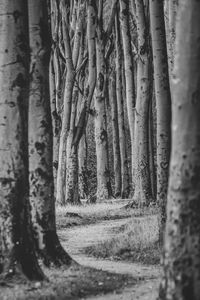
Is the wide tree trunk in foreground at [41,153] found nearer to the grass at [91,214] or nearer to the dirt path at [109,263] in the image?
the dirt path at [109,263]

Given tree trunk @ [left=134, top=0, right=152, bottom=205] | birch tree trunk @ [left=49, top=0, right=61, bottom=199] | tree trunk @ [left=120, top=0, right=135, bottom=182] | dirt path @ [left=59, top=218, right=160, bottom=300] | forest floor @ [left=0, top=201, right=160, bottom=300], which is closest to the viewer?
forest floor @ [left=0, top=201, right=160, bottom=300]

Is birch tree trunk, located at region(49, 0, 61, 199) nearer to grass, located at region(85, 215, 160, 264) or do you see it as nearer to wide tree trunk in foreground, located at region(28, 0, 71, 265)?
grass, located at region(85, 215, 160, 264)

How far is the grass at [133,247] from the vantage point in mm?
10242

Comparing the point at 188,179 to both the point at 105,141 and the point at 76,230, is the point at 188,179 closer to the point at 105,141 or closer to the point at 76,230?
the point at 76,230

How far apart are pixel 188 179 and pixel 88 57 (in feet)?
61.8

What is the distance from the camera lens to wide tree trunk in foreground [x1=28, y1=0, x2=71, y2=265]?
27.6 feet

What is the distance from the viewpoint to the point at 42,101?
8.70 metres

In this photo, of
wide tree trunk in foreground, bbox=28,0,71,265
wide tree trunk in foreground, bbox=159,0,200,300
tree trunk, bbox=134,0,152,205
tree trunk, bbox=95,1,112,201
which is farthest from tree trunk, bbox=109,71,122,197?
wide tree trunk in foreground, bbox=159,0,200,300

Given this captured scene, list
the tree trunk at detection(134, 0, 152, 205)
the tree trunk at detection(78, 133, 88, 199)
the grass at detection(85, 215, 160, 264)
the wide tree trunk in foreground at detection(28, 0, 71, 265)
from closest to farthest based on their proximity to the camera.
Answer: the wide tree trunk in foreground at detection(28, 0, 71, 265)
the grass at detection(85, 215, 160, 264)
the tree trunk at detection(134, 0, 152, 205)
the tree trunk at detection(78, 133, 88, 199)

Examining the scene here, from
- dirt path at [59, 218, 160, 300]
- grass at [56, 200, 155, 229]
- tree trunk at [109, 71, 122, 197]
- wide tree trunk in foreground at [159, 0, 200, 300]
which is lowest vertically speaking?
dirt path at [59, 218, 160, 300]

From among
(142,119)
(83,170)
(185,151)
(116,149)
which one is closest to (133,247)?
(185,151)

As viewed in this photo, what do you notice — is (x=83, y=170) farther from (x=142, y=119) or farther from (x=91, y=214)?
(x=91, y=214)

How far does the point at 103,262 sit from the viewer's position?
9.85 m

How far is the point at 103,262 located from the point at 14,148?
3243 millimetres
